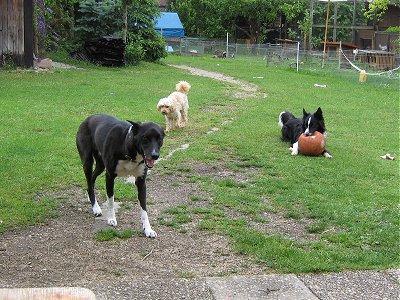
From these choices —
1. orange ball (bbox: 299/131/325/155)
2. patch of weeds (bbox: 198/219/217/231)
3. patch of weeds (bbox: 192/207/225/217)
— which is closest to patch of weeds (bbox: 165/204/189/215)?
patch of weeds (bbox: 192/207/225/217)

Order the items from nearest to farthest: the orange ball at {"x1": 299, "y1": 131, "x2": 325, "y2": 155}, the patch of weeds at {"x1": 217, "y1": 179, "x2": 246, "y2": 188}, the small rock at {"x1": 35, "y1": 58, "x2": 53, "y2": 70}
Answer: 1. the patch of weeds at {"x1": 217, "y1": 179, "x2": 246, "y2": 188}
2. the orange ball at {"x1": 299, "y1": 131, "x2": 325, "y2": 155}
3. the small rock at {"x1": 35, "y1": 58, "x2": 53, "y2": 70}

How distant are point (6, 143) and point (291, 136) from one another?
4.78m

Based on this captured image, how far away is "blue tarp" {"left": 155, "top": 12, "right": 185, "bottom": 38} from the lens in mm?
44125

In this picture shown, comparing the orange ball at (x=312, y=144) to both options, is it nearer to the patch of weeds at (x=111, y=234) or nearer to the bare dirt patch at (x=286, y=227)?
the bare dirt patch at (x=286, y=227)

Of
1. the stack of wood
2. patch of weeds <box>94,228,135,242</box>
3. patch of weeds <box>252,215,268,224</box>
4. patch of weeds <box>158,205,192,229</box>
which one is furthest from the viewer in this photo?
the stack of wood

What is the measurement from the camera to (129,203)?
266 inches

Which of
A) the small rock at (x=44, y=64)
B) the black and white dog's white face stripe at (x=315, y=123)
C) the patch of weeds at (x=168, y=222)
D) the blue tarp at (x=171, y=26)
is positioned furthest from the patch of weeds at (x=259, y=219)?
the blue tarp at (x=171, y=26)

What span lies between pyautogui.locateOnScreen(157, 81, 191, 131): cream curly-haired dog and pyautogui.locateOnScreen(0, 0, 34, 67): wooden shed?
11.0 metres

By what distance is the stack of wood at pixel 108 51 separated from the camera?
2541 centimetres

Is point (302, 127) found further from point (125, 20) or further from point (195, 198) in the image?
point (125, 20)

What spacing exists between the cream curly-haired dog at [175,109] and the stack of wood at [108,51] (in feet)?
45.7

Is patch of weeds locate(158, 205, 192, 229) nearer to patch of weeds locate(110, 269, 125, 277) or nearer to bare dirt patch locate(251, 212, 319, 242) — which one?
bare dirt patch locate(251, 212, 319, 242)

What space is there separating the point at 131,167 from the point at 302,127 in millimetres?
4991

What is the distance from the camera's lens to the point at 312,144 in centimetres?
959
